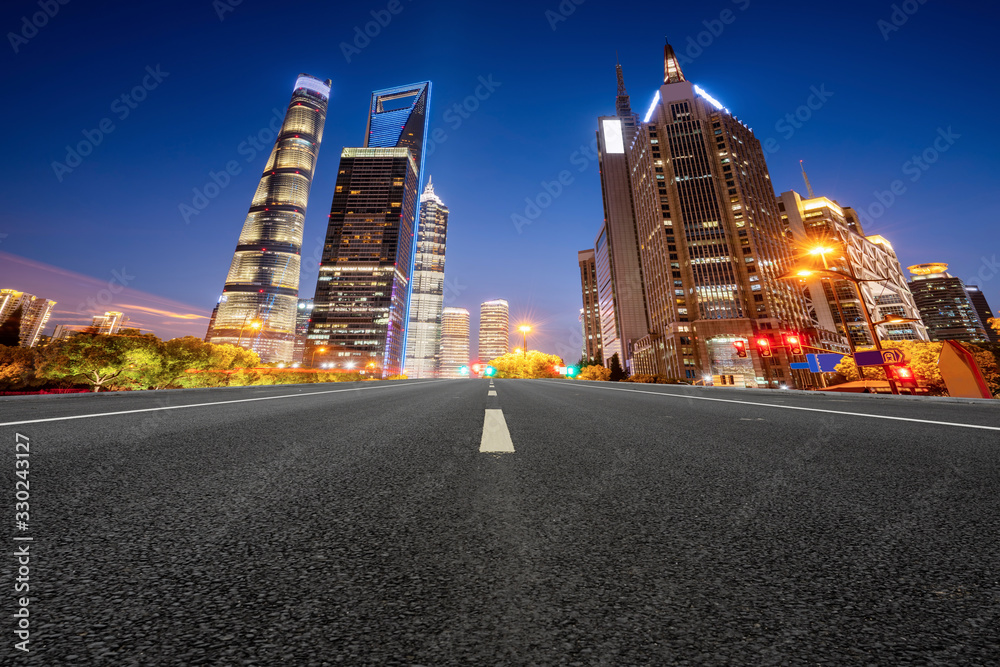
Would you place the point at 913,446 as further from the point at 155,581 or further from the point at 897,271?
the point at 897,271

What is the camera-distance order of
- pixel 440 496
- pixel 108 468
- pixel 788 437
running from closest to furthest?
pixel 440 496 < pixel 108 468 < pixel 788 437

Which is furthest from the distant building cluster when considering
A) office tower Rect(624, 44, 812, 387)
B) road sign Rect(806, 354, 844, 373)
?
road sign Rect(806, 354, 844, 373)

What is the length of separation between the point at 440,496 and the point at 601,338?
148743 mm

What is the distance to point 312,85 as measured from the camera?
611 ft

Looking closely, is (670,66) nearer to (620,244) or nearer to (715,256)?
(620,244)

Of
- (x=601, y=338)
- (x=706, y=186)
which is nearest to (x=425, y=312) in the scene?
(x=601, y=338)

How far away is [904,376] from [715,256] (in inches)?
2905

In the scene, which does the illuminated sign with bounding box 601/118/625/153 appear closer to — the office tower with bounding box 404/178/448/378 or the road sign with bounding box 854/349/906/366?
the office tower with bounding box 404/178/448/378

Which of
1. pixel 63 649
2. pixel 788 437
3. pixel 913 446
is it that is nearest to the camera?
pixel 63 649

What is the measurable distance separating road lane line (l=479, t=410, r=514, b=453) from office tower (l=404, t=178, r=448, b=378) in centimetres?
17701

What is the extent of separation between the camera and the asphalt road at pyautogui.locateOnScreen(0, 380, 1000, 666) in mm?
747

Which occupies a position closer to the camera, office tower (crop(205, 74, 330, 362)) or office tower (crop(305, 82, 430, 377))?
office tower (crop(305, 82, 430, 377))

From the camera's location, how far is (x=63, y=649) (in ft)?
2.30

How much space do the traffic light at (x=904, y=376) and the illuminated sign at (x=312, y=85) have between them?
238649 mm
